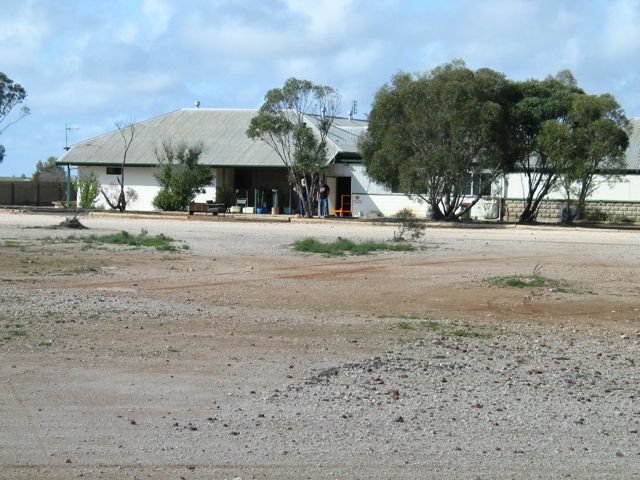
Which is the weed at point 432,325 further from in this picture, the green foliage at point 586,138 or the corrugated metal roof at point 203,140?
the corrugated metal roof at point 203,140

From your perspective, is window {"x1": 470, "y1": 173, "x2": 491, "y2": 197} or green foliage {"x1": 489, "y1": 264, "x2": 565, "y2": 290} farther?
window {"x1": 470, "y1": 173, "x2": 491, "y2": 197}

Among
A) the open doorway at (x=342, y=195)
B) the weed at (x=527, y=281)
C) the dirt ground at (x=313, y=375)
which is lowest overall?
the dirt ground at (x=313, y=375)

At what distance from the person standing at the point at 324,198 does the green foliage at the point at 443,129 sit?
654 cm

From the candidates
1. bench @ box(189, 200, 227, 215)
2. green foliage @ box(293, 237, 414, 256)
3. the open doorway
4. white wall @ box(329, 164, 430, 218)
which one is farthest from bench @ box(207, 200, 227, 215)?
green foliage @ box(293, 237, 414, 256)

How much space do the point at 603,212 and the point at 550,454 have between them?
47.1 metres

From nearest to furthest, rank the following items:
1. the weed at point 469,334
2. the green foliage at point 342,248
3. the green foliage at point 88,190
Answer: the weed at point 469,334, the green foliage at point 342,248, the green foliage at point 88,190

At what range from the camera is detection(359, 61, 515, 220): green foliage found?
150 ft

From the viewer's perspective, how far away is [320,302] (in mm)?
16906

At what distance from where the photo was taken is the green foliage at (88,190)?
60.0 metres

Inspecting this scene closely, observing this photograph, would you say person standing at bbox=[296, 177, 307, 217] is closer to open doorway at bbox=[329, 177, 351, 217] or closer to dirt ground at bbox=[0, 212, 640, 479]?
open doorway at bbox=[329, 177, 351, 217]

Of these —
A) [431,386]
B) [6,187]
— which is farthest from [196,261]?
[6,187]

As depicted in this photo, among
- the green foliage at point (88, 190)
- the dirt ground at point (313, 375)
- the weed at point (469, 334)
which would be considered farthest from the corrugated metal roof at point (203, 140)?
the weed at point (469, 334)

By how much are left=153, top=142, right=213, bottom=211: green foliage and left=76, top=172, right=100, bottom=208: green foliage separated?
4.02 m

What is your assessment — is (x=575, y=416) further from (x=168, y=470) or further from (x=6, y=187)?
(x=6, y=187)
